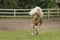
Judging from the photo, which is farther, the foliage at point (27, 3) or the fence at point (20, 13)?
the foliage at point (27, 3)

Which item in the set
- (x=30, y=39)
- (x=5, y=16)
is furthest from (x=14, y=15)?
(x=30, y=39)

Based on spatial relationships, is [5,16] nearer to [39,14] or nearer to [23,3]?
[23,3]

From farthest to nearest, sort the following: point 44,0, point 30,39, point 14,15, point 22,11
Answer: point 44,0
point 22,11
point 14,15
point 30,39

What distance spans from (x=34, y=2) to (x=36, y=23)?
16.6m

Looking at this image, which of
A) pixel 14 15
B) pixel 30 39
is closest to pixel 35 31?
pixel 30 39

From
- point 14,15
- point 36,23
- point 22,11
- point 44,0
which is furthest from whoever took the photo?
point 44,0

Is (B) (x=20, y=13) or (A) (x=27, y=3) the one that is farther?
(A) (x=27, y=3)

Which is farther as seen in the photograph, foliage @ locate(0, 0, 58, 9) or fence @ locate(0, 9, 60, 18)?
foliage @ locate(0, 0, 58, 9)

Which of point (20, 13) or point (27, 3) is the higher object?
point (27, 3)

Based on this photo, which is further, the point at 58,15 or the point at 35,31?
the point at 58,15

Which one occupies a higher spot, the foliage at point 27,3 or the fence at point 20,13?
the foliage at point 27,3

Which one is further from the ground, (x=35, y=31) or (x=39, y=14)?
(x=39, y=14)

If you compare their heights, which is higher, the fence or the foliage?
the foliage

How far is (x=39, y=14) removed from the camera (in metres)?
11.5
